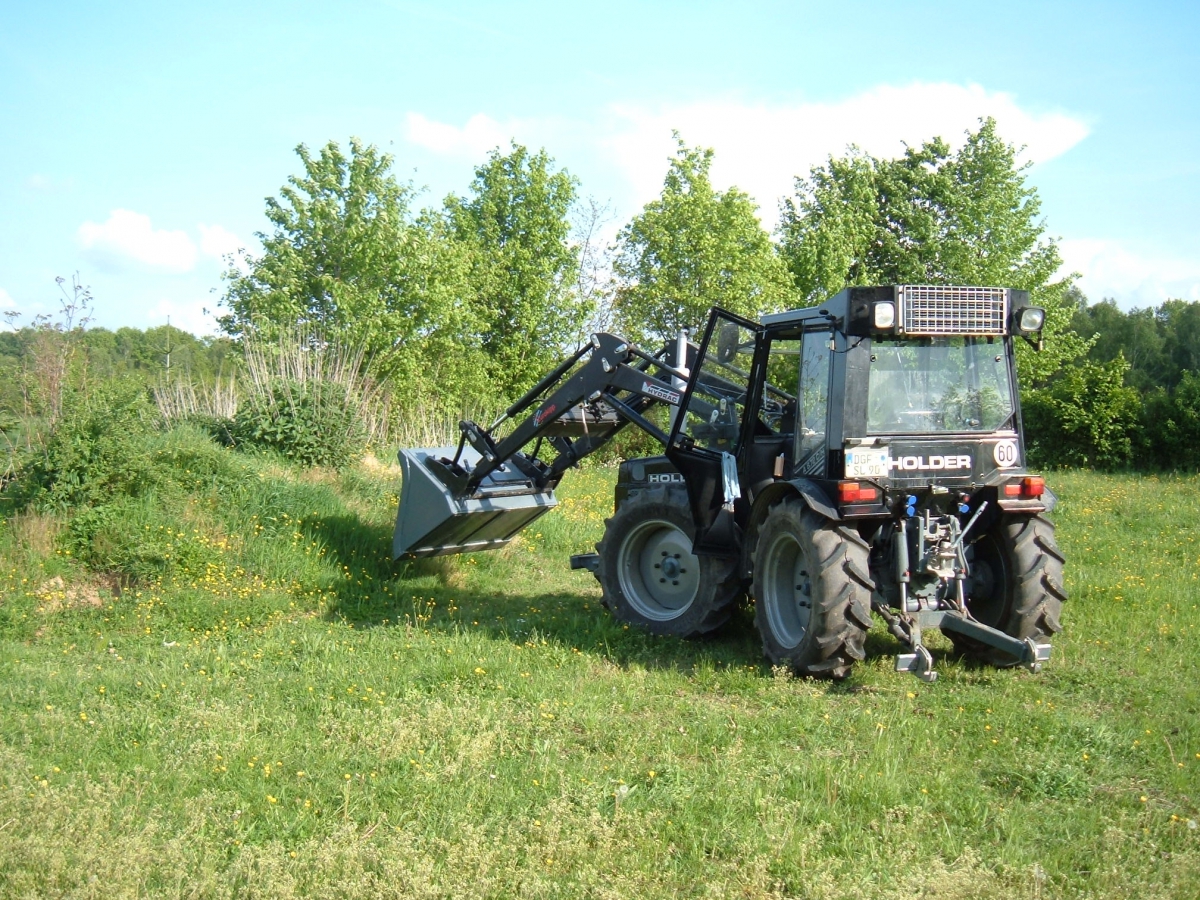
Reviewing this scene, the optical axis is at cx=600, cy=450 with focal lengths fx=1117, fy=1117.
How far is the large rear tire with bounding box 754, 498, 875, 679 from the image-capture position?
720 cm

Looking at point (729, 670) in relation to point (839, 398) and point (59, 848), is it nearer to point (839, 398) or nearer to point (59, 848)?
point (839, 398)

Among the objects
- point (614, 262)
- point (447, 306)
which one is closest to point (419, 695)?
point (447, 306)

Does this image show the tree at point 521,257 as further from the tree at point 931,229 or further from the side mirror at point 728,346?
the side mirror at point 728,346

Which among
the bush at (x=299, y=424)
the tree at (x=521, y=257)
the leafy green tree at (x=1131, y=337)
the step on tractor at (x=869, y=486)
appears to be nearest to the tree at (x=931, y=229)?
the tree at (x=521, y=257)

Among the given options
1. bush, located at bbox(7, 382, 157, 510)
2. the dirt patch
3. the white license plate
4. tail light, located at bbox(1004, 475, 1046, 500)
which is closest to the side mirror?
the white license plate

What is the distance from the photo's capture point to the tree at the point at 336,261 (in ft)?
78.5

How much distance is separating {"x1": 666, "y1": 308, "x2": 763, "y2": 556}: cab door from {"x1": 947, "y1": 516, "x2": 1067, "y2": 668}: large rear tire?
70.3 inches

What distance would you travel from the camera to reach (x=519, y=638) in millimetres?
8992

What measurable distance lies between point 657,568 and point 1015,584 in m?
2.99

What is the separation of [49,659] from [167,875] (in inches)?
179

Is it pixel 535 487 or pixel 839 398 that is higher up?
pixel 839 398

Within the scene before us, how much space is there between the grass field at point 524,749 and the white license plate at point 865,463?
1422 millimetres

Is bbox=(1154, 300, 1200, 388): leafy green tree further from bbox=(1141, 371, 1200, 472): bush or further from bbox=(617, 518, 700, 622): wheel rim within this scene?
bbox=(617, 518, 700, 622): wheel rim

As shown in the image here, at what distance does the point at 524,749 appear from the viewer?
616 centimetres
